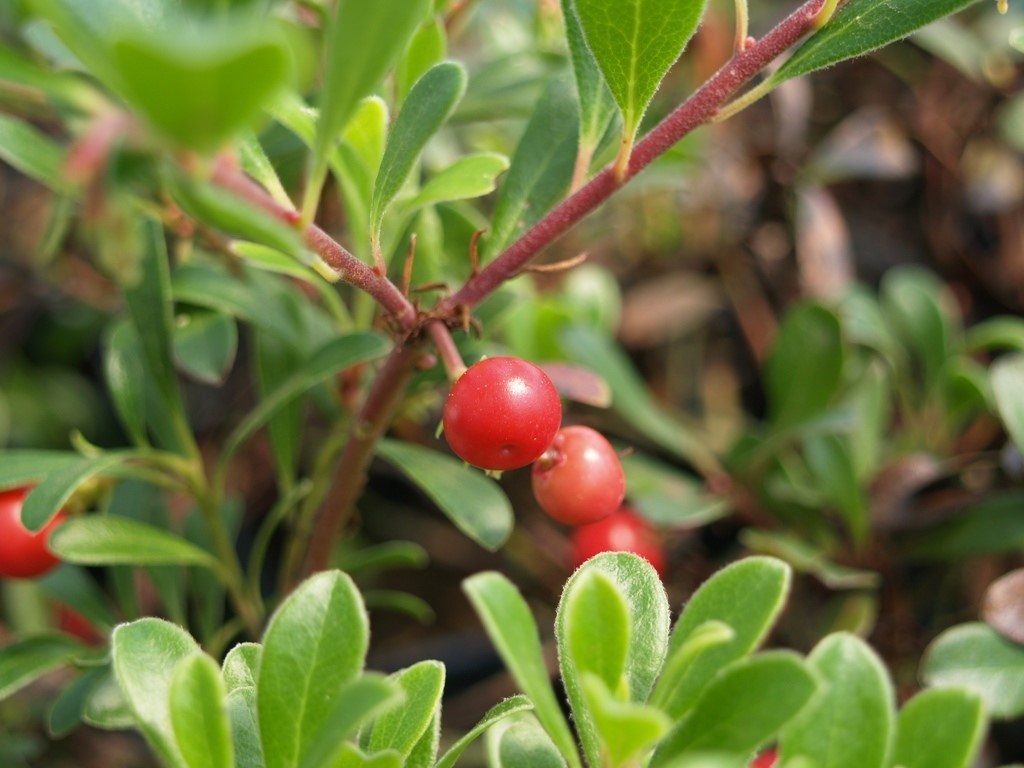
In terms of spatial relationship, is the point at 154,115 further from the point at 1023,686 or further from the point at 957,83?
the point at 957,83

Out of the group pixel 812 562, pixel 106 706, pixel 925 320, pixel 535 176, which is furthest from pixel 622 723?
pixel 925 320

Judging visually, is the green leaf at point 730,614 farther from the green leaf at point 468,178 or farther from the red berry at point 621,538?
the red berry at point 621,538

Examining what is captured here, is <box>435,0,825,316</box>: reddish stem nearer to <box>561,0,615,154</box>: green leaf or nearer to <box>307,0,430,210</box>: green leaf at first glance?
<box>561,0,615,154</box>: green leaf

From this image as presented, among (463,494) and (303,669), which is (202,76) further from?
(463,494)

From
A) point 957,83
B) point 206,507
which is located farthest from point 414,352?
point 957,83

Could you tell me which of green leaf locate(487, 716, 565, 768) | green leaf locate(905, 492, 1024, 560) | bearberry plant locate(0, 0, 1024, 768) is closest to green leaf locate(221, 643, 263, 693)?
bearberry plant locate(0, 0, 1024, 768)
